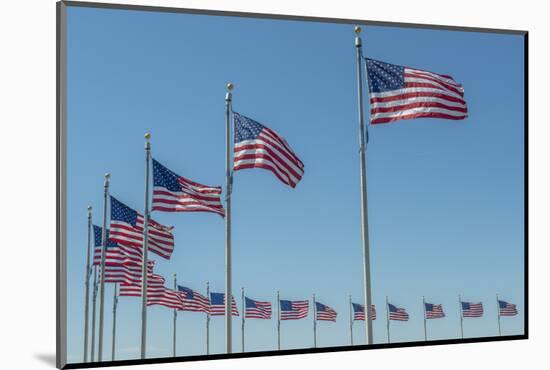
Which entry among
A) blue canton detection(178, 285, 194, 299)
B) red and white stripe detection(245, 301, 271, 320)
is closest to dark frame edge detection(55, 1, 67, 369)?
blue canton detection(178, 285, 194, 299)

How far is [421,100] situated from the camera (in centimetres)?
1784

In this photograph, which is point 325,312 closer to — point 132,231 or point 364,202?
point 132,231

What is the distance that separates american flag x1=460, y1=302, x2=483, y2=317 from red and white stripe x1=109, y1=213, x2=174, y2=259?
8047 millimetres

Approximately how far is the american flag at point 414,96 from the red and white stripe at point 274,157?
143 centimetres

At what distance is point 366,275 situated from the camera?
1783 centimetres

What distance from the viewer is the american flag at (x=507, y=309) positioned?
19.9 m

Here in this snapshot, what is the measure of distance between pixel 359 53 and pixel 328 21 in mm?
2071

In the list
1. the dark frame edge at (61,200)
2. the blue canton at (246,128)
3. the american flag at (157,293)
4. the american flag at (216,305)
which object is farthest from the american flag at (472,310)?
the dark frame edge at (61,200)

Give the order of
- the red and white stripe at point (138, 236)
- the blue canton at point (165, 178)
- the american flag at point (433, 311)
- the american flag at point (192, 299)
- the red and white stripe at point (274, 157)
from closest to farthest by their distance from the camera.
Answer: the red and white stripe at point (274, 157) → the blue canton at point (165, 178) → the red and white stripe at point (138, 236) → the american flag at point (192, 299) → the american flag at point (433, 311)

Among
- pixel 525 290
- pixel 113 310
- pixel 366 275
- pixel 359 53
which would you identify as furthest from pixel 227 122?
pixel 113 310

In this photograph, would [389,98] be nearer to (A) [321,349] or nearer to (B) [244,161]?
(B) [244,161]

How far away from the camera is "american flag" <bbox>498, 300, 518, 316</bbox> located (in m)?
19.9

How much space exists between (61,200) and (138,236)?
578 cm

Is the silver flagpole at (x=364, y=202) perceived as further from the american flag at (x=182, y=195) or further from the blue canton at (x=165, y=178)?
the blue canton at (x=165, y=178)
